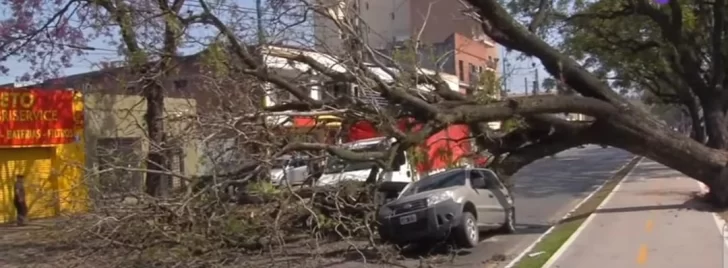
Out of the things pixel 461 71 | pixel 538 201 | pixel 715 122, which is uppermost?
pixel 461 71

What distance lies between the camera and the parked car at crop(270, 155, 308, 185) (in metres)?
15.4

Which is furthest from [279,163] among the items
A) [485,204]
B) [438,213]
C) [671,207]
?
[671,207]

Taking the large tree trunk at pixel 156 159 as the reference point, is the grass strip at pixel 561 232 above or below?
below

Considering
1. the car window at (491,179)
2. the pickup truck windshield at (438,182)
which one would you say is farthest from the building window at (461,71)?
the pickup truck windshield at (438,182)

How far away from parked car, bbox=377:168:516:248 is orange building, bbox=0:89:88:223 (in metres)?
12.2

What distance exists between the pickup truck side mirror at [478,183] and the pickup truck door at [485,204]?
0.09ft

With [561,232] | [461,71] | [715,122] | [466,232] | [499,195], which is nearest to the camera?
[466,232]

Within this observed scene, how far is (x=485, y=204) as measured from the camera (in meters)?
18.1

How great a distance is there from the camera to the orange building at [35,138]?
27.2m

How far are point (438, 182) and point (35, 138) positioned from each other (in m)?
15.3

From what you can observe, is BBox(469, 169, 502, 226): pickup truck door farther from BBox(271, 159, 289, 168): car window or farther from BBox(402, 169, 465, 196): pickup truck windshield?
BBox(271, 159, 289, 168): car window

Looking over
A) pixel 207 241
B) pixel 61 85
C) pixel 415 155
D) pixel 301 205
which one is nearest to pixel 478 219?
pixel 415 155

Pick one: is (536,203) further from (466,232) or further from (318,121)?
(466,232)

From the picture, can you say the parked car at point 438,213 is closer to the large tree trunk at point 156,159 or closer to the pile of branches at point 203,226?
the pile of branches at point 203,226
